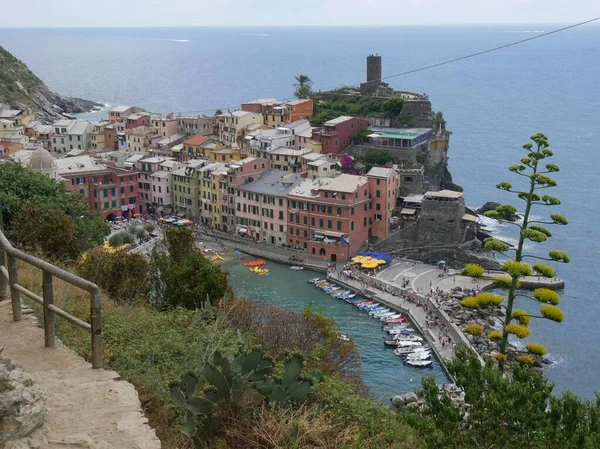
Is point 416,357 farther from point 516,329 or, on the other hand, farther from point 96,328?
point 96,328

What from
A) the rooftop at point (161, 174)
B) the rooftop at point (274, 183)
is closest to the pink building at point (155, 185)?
the rooftop at point (161, 174)

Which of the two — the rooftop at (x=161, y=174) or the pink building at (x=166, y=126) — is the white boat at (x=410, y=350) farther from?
the pink building at (x=166, y=126)

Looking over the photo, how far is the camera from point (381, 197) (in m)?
42.1

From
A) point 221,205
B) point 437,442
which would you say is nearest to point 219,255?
point 221,205

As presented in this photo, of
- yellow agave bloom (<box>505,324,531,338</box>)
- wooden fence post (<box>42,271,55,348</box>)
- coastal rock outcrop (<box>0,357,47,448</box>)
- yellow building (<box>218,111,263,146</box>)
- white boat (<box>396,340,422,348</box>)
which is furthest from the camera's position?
yellow building (<box>218,111,263,146</box>)

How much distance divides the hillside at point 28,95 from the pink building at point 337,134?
3484 cm

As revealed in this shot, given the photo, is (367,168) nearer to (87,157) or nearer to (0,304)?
(87,157)

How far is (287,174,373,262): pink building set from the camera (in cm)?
4050

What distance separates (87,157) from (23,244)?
33.8 m

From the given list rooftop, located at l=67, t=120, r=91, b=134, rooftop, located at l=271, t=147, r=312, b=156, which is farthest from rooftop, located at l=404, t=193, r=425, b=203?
rooftop, located at l=67, t=120, r=91, b=134

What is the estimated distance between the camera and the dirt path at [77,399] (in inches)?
194

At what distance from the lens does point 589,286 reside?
38406 millimetres

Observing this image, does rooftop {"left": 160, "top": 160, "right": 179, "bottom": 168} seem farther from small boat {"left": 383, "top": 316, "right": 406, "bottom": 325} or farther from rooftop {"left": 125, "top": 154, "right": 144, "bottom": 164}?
small boat {"left": 383, "top": 316, "right": 406, "bottom": 325}

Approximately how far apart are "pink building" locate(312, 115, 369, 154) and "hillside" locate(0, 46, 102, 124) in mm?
34841
